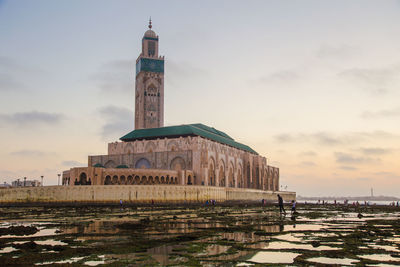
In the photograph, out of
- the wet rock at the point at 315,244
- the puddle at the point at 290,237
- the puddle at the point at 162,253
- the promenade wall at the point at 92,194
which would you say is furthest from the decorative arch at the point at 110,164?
the wet rock at the point at 315,244

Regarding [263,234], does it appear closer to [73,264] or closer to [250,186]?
[73,264]

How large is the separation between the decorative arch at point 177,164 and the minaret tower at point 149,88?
23219 millimetres

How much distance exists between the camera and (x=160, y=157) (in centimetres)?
7519

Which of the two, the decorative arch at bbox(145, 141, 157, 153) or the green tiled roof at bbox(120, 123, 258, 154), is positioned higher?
the green tiled roof at bbox(120, 123, 258, 154)

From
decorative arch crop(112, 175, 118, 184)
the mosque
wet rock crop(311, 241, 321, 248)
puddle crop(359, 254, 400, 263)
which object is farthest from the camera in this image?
the mosque

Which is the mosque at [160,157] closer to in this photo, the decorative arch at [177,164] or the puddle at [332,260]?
the decorative arch at [177,164]

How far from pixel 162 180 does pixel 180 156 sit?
8647 millimetres

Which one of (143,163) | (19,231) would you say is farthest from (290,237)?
(143,163)

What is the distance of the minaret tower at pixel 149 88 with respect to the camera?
9525cm

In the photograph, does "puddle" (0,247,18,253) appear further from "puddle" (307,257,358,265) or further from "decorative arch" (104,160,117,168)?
"decorative arch" (104,160,117,168)

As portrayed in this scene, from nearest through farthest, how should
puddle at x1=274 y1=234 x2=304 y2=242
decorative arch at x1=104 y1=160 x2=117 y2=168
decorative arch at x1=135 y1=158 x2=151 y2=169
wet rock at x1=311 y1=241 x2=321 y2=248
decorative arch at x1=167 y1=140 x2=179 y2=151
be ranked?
wet rock at x1=311 y1=241 x2=321 y2=248 < puddle at x1=274 y1=234 x2=304 y2=242 < decorative arch at x1=167 y1=140 x2=179 y2=151 < decorative arch at x1=135 y1=158 x2=151 y2=169 < decorative arch at x1=104 y1=160 x2=117 y2=168

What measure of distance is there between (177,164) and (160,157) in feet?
13.0

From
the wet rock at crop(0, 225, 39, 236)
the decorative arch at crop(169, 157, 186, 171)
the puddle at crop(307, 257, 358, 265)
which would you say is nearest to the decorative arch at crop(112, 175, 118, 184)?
the decorative arch at crop(169, 157, 186, 171)

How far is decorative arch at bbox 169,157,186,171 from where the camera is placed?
7319 centimetres
